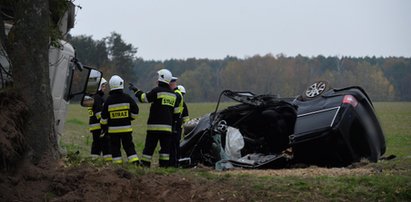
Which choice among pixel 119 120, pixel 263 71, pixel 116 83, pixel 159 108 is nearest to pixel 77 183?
pixel 119 120

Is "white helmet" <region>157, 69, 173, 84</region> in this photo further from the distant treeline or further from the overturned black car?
the distant treeline

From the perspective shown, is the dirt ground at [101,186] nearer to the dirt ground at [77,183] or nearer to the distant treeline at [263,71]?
the dirt ground at [77,183]

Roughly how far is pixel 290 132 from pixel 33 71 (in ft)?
16.3

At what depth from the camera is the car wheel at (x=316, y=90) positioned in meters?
10.3

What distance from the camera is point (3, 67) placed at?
24.9ft

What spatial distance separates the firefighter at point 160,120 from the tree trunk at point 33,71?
2.84 meters

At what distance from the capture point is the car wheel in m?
10.3

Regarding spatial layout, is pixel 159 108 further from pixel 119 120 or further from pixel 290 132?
pixel 290 132

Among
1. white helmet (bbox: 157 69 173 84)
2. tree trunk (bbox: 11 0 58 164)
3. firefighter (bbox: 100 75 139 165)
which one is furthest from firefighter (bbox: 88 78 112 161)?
tree trunk (bbox: 11 0 58 164)

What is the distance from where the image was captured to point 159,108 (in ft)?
31.6

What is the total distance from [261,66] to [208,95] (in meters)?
8.32

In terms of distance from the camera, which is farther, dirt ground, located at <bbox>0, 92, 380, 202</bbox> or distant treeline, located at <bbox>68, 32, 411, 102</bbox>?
distant treeline, located at <bbox>68, 32, 411, 102</bbox>

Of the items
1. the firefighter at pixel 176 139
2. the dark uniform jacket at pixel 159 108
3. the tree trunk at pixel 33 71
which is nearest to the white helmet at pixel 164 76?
the dark uniform jacket at pixel 159 108

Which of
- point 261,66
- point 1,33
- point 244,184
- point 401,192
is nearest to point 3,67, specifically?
point 1,33
